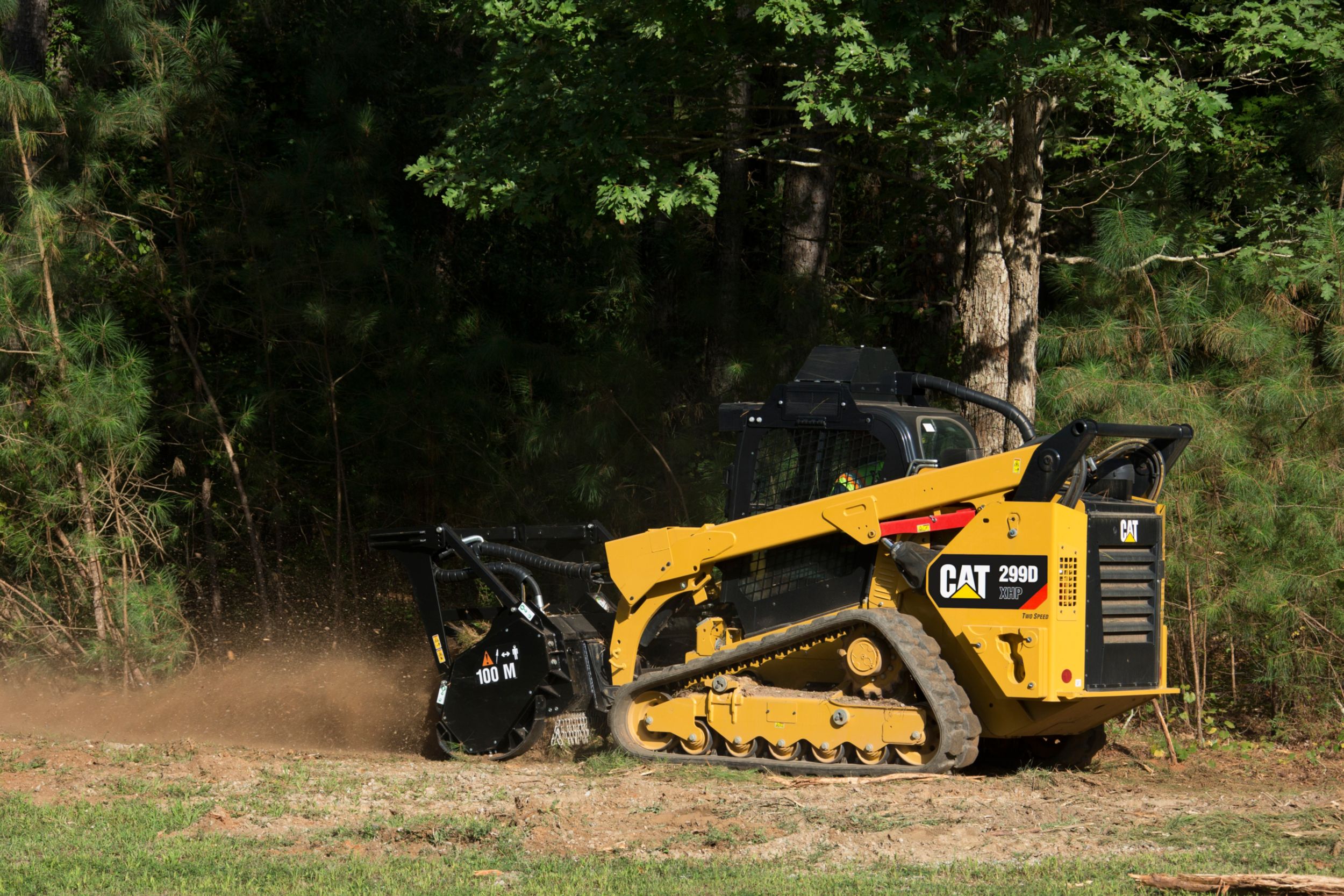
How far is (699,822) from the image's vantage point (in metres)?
6.43

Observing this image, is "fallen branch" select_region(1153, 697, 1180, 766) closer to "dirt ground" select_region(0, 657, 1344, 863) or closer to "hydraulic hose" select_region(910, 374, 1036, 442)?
"dirt ground" select_region(0, 657, 1344, 863)

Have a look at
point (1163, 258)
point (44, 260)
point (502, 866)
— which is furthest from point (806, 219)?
point (502, 866)

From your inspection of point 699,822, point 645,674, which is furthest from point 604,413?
point 699,822

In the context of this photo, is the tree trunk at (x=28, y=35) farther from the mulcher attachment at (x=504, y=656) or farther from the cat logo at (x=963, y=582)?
the cat logo at (x=963, y=582)

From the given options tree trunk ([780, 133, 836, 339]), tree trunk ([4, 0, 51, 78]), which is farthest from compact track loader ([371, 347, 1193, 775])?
tree trunk ([4, 0, 51, 78])

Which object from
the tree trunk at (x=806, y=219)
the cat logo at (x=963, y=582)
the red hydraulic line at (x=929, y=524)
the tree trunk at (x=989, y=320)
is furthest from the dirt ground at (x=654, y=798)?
the tree trunk at (x=806, y=219)

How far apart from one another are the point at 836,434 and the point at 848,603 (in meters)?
1.03

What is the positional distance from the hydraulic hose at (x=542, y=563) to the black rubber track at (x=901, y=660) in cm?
85

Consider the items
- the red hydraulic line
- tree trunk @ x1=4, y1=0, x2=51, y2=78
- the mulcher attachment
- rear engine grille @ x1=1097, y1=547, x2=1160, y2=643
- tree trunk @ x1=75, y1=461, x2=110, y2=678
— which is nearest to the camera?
rear engine grille @ x1=1097, y1=547, x2=1160, y2=643

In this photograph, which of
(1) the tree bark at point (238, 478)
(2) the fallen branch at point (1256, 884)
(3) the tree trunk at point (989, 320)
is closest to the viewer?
(2) the fallen branch at point (1256, 884)

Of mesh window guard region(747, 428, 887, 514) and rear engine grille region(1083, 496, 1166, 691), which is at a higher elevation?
mesh window guard region(747, 428, 887, 514)

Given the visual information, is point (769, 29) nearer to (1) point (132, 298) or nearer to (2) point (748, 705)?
(2) point (748, 705)

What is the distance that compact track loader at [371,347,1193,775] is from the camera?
279 inches

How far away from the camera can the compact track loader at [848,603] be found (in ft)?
23.2
